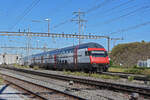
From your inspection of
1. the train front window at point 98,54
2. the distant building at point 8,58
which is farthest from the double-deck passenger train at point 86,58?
the distant building at point 8,58

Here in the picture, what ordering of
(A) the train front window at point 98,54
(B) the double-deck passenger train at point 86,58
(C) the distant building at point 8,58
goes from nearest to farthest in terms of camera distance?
(B) the double-deck passenger train at point 86,58
(A) the train front window at point 98,54
(C) the distant building at point 8,58

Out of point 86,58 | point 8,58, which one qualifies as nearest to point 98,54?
point 86,58

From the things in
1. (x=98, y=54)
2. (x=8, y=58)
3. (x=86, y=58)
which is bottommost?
(x=86, y=58)

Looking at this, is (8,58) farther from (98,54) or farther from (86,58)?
(98,54)

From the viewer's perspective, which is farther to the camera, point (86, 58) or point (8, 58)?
point (8, 58)

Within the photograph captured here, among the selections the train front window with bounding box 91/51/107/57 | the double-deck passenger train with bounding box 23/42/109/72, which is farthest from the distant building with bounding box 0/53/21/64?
the train front window with bounding box 91/51/107/57

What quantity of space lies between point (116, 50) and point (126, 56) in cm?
2936

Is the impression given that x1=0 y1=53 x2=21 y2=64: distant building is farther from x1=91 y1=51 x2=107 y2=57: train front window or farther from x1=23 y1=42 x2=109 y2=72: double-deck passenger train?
x1=91 y1=51 x2=107 y2=57: train front window

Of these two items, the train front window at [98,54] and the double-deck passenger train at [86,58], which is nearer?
the double-deck passenger train at [86,58]

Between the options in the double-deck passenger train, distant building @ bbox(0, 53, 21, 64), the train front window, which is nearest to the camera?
the double-deck passenger train

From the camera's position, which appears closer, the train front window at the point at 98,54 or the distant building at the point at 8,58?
the train front window at the point at 98,54

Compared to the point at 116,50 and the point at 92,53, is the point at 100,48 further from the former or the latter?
the point at 116,50

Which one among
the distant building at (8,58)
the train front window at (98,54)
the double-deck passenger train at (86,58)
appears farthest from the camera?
the distant building at (8,58)

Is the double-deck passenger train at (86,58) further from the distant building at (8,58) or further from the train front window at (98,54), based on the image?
the distant building at (8,58)
